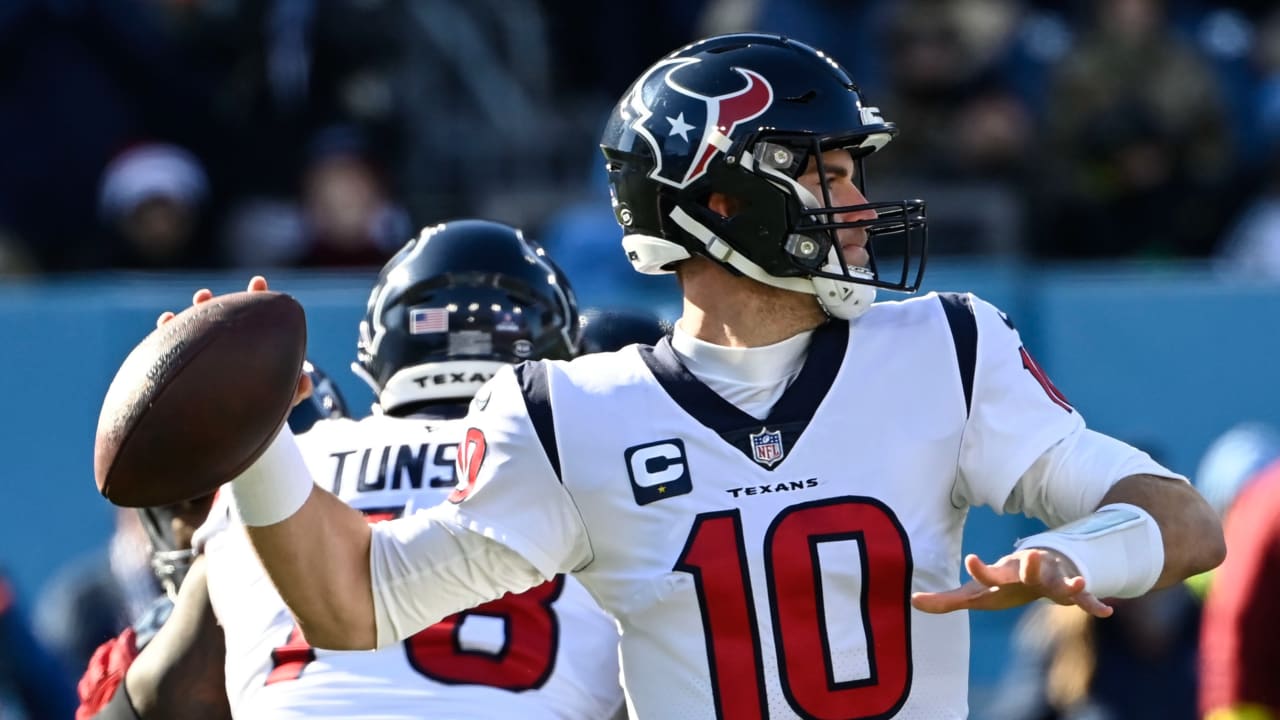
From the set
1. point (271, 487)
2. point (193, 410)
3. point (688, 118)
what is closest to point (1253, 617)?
point (688, 118)

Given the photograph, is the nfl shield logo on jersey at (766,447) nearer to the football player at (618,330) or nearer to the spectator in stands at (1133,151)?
the football player at (618,330)

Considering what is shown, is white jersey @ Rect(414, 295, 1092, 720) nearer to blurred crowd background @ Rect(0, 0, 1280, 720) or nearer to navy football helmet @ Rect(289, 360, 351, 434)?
navy football helmet @ Rect(289, 360, 351, 434)

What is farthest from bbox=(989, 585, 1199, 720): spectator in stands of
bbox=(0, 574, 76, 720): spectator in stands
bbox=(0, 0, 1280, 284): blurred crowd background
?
bbox=(0, 574, 76, 720): spectator in stands

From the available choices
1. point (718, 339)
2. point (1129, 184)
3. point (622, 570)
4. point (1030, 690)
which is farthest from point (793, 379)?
point (1129, 184)

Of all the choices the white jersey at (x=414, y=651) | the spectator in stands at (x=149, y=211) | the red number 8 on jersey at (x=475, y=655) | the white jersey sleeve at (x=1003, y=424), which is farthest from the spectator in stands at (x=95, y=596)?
the white jersey sleeve at (x=1003, y=424)

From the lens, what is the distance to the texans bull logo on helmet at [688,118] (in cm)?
302

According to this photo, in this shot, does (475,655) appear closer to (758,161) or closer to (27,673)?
(758,161)

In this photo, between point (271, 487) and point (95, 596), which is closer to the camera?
point (271, 487)

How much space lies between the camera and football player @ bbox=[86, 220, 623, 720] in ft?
11.0

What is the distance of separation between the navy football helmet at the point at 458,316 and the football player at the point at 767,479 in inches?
34.6

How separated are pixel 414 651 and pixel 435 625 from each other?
6 cm

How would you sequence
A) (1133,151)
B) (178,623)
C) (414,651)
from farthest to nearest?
(1133,151)
(178,623)
(414,651)

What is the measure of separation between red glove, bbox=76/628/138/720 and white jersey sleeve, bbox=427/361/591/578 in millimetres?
1097

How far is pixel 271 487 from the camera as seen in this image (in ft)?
9.00
